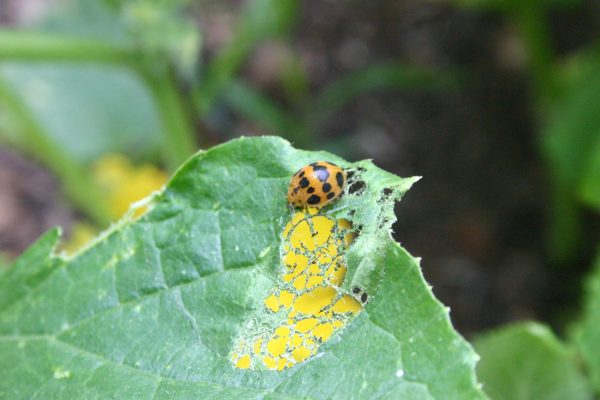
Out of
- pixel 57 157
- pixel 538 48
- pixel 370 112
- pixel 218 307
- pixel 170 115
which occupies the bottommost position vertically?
pixel 218 307

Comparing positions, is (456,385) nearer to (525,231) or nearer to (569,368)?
(569,368)

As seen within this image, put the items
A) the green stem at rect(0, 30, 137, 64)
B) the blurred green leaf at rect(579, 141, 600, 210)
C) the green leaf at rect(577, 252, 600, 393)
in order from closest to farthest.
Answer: the green leaf at rect(577, 252, 600, 393) → the blurred green leaf at rect(579, 141, 600, 210) → the green stem at rect(0, 30, 137, 64)

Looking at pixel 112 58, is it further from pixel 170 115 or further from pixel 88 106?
pixel 88 106

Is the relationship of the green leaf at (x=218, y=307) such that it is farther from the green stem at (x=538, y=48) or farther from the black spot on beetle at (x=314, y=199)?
the green stem at (x=538, y=48)

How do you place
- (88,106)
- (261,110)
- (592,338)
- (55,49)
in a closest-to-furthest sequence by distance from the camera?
(592,338) → (55,49) → (261,110) → (88,106)

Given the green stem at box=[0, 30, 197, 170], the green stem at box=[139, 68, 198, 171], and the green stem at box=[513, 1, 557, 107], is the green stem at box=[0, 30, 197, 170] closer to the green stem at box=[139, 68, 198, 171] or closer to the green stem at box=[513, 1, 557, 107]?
the green stem at box=[139, 68, 198, 171]

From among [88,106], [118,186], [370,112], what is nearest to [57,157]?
[118,186]

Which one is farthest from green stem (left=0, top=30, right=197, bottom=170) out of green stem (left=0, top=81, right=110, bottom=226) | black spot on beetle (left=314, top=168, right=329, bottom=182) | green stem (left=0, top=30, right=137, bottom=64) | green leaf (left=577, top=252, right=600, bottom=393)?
green leaf (left=577, top=252, right=600, bottom=393)

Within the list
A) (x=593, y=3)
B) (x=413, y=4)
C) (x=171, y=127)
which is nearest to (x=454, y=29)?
(x=413, y=4)
